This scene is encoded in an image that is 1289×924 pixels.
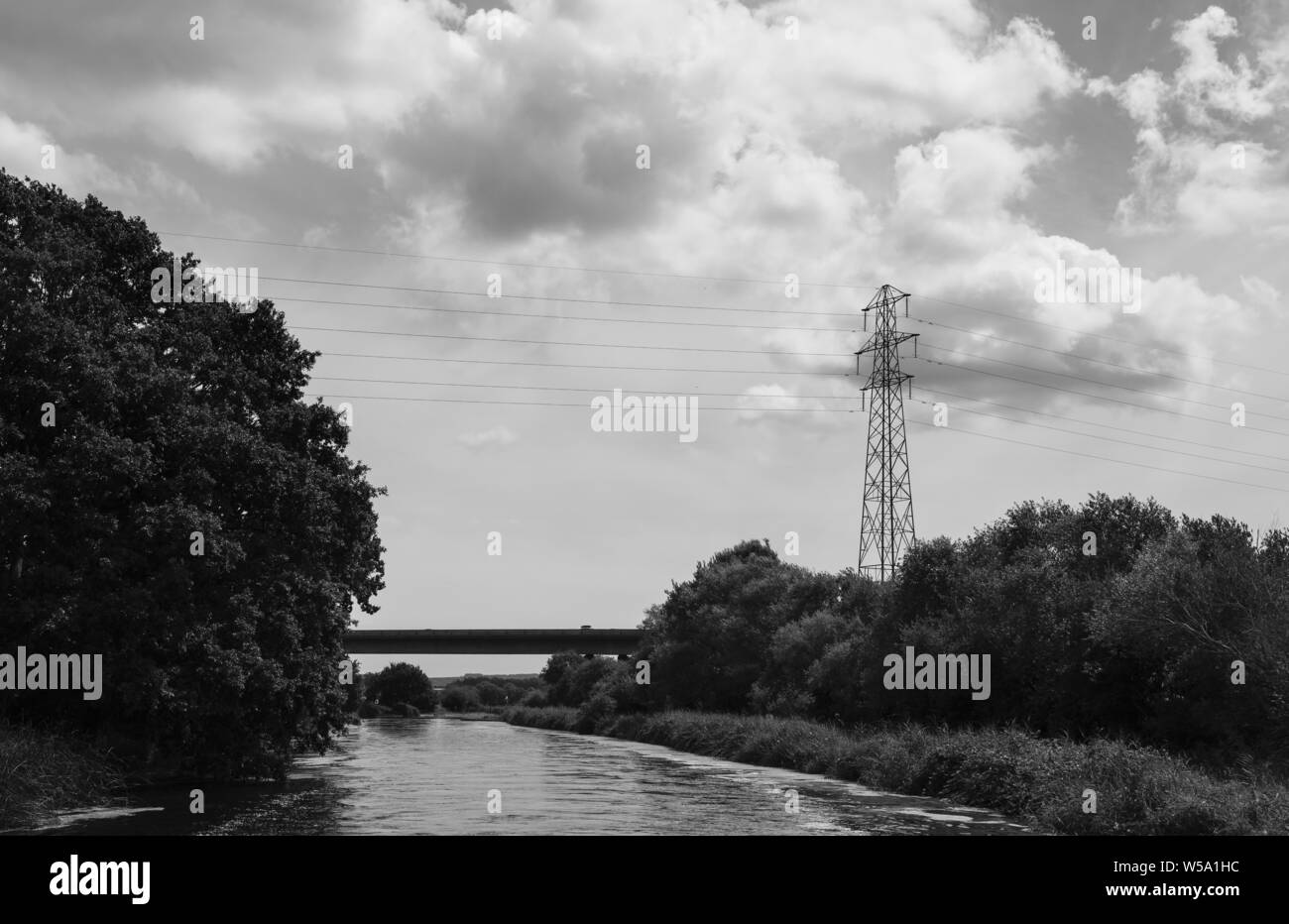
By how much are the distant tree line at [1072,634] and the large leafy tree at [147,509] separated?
32227 millimetres

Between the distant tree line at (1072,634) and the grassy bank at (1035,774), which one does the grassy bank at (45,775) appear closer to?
the grassy bank at (1035,774)

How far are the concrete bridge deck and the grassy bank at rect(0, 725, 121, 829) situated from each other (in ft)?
332

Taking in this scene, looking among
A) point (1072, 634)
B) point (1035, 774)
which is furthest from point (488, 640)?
point (1035, 774)

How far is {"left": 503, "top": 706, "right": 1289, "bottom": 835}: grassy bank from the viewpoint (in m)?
29.0

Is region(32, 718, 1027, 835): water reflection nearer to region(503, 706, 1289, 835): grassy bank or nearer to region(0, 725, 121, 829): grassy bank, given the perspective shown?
region(0, 725, 121, 829): grassy bank

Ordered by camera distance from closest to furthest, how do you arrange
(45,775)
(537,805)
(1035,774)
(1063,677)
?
(45,775)
(1035,774)
(537,805)
(1063,677)

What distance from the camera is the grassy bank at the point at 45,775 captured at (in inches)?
1350

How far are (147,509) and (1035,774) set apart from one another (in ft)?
109

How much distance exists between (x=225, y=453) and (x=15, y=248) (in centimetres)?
1024

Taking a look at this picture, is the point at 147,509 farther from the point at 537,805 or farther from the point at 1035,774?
the point at 1035,774

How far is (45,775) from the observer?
37.5 meters
